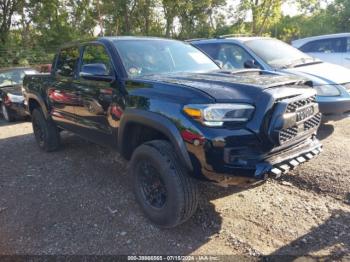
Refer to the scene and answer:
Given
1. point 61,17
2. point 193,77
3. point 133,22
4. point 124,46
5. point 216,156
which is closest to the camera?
point 216,156

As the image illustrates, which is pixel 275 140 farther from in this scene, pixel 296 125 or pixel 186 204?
pixel 186 204

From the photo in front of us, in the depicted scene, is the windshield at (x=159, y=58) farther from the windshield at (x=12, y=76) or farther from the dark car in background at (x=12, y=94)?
the windshield at (x=12, y=76)

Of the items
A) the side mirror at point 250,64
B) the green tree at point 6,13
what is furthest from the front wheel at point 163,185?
the green tree at point 6,13

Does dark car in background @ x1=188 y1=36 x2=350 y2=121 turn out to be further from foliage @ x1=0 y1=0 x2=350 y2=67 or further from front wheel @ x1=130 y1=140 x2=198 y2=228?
foliage @ x1=0 y1=0 x2=350 y2=67

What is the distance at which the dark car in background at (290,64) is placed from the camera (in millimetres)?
5371

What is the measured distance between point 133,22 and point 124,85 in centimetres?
2442

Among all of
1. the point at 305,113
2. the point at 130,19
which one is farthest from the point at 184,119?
the point at 130,19

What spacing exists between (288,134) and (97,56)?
2517mm

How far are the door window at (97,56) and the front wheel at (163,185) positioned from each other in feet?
3.77

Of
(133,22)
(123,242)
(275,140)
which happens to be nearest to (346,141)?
(275,140)

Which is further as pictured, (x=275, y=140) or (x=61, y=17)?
(x=61, y=17)

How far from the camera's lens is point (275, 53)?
21.5 ft

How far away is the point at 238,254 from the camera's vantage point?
282 centimetres

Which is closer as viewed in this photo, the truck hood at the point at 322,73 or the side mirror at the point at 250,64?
the truck hood at the point at 322,73
